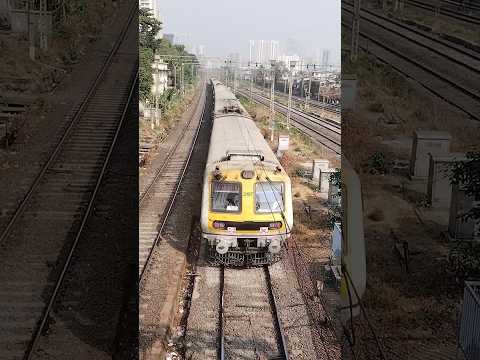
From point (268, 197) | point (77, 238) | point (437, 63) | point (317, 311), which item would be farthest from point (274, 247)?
point (77, 238)

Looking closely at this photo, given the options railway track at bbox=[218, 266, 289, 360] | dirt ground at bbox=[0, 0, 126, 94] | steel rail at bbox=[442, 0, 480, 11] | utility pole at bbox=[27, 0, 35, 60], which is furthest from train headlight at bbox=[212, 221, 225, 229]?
utility pole at bbox=[27, 0, 35, 60]

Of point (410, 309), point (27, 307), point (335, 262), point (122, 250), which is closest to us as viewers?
point (335, 262)

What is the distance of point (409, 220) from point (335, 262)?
1.31 m

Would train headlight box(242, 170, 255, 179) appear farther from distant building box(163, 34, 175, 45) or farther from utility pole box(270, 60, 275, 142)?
distant building box(163, 34, 175, 45)

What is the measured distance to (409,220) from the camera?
122 inches

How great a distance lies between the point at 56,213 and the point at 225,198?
236 cm

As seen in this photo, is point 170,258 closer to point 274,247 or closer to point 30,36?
point 274,247

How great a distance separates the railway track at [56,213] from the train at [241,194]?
0.84m

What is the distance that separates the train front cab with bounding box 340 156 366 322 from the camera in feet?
6.53

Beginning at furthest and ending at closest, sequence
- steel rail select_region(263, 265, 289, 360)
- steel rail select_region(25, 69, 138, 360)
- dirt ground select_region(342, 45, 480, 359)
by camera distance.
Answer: steel rail select_region(25, 69, 138, 360), dirt ground select_region(342, 45, 480, 359), steel rail select_region(263, 265, 289, 360)

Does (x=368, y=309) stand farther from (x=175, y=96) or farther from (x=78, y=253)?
(x=78, y=253)

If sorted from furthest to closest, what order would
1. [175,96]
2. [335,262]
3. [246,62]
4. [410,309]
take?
[410,309] < [175,96] < [246,62] < [335,262]

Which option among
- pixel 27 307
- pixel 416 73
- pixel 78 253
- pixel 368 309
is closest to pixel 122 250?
pixel 78 253

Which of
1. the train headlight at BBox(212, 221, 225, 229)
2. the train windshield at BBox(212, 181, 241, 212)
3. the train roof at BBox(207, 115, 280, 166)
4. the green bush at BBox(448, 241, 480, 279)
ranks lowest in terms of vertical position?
the green bush at BBox(448, 241, 480, 279)
